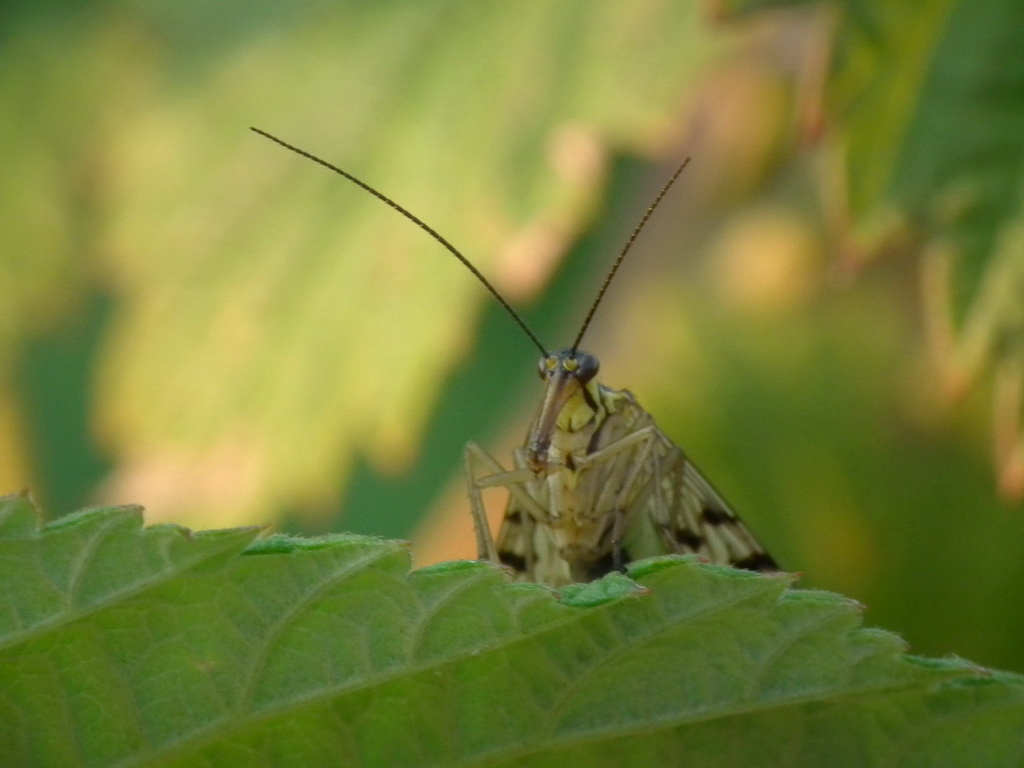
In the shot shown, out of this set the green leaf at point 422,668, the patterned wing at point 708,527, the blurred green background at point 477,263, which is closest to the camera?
the green leaf at point 422,668

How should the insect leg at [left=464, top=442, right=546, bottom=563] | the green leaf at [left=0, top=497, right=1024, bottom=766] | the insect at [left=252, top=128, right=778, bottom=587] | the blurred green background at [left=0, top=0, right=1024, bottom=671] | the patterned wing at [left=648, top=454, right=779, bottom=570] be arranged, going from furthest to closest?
the blurred green background at [left=0, top=0, right=1024, bottom=671] → the patterned wing at [left=648, top=454, right=779, bottom=570] → the insect at [left=252, top=128, right=778, bottom=587] → the insect leg at [left=464, top=442, right=546, bottom=563] → the green leaf at [left=0, top=497, right=1024, bottom=766]

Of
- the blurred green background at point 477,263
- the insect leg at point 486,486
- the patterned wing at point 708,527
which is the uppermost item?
the blurred green background at point 477,263

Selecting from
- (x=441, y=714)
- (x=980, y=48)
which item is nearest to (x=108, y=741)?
(x=441, y=714)

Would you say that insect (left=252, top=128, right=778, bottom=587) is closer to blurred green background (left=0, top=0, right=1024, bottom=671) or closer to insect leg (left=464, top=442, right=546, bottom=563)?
insect leg (left=464, top=442, right=546, bottom=563)

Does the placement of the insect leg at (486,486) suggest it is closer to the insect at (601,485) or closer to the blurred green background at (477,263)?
the insect at (601,485)

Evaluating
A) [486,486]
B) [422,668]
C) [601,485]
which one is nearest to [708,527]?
[601,485]

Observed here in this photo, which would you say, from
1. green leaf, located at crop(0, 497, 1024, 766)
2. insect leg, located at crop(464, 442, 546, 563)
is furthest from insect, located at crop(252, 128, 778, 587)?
green leaf, located at crop(0, 497, 1024, 766)

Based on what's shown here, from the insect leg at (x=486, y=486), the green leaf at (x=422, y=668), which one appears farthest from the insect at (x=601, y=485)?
the green leaf at (x=422, y=668)
